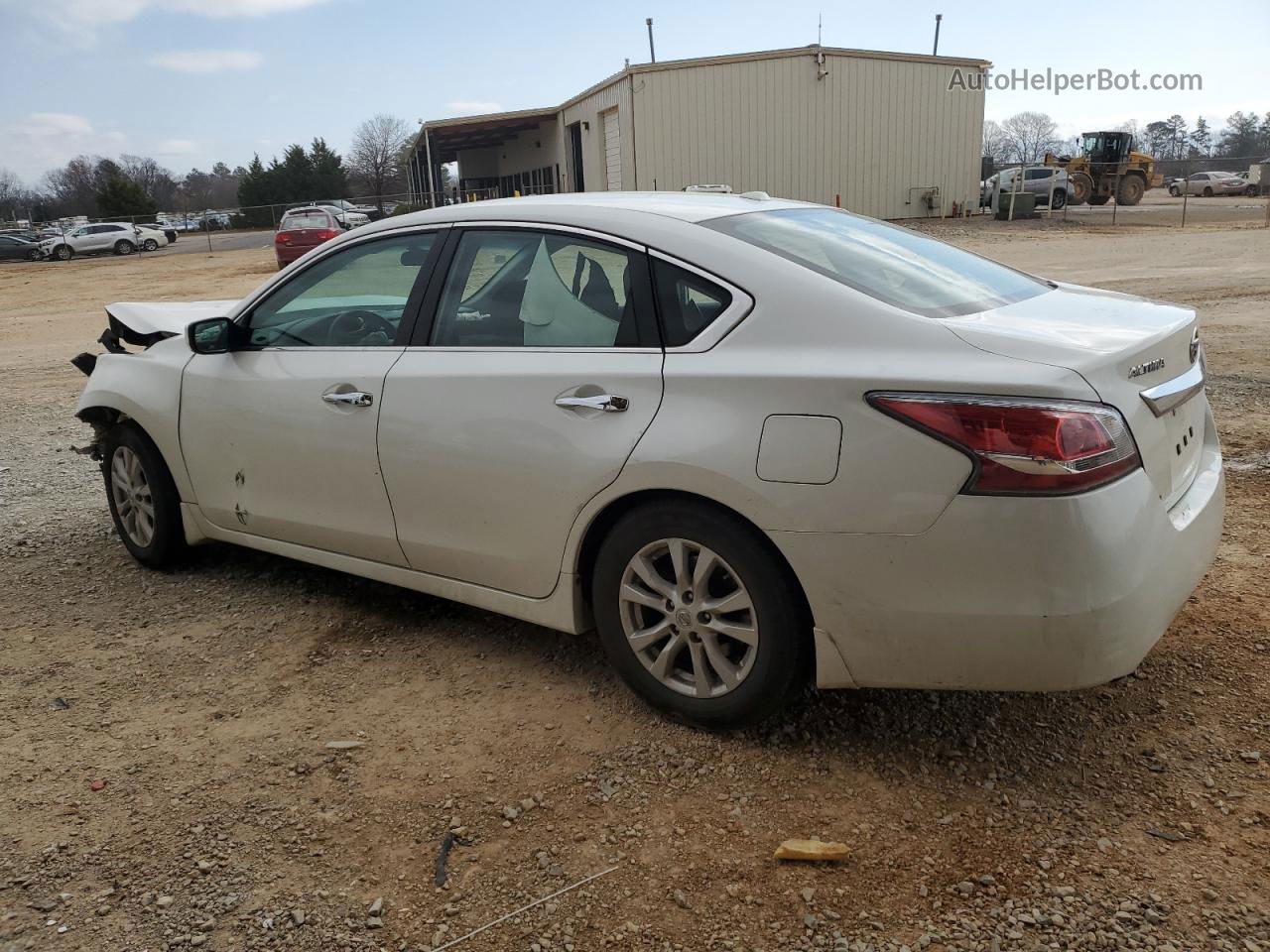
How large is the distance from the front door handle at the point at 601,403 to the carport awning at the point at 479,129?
110ft

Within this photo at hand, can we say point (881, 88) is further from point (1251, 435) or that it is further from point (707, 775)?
point (707, 775)

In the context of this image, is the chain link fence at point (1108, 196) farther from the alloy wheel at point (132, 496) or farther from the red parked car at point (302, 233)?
the alloy wheel at point (132, 496)

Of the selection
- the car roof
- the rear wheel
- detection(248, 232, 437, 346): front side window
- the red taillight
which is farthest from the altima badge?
the rear wheel

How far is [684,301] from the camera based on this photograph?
9.96 ft

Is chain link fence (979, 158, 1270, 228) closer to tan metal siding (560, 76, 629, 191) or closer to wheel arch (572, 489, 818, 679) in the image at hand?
tan metal siding (560, 76, 629, 191)

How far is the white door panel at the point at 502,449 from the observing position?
9.96 ft

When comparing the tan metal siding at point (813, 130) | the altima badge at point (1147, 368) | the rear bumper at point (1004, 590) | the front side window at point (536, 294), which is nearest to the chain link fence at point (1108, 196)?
the tan metal siding at point (813, 130)

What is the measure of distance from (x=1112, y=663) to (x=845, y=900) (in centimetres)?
86

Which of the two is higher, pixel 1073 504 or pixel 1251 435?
pixel 1073 504

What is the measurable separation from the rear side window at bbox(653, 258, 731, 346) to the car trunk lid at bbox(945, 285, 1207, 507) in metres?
0.66

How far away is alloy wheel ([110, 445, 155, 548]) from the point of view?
4695 mm

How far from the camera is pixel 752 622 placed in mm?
2863

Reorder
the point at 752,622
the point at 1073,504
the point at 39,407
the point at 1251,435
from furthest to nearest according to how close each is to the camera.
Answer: the point at 39,407 < the point at 1251,435 < the point at 752,622 < the point at 1073,504

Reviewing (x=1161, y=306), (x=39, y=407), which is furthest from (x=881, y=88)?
(x=1161, y=306)
